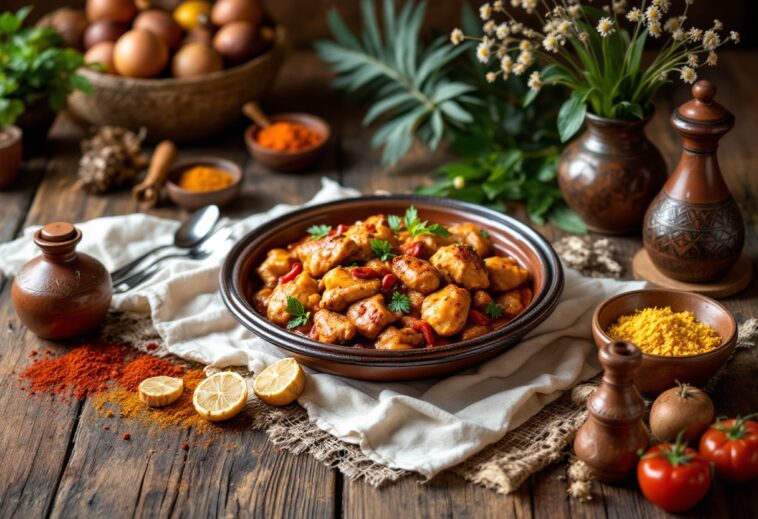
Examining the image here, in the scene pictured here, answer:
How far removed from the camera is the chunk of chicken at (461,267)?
10.5 ft

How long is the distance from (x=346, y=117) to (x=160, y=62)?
121cm

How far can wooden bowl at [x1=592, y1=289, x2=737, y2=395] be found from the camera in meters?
2.91

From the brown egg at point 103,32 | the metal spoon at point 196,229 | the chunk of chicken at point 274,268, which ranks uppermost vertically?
the brown egg at point 103,32

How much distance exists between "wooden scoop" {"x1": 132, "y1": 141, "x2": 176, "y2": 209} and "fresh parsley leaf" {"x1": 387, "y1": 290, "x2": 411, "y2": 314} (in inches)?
73.5

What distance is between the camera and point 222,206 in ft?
14.8

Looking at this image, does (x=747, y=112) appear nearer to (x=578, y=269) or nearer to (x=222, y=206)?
(x=578, y=269)

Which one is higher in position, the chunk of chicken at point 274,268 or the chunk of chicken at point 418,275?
the chunk of chicken at point 418,275

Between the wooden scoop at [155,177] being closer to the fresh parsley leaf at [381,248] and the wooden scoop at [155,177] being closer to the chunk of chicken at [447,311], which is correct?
the fresh parsley leaf at [381,248]

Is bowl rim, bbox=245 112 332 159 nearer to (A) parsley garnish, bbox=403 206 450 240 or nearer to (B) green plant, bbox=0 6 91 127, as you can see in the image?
(B) green plant, bbox=0 6 91 127

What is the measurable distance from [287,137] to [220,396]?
2.18 m

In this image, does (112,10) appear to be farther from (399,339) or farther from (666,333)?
(666,333)

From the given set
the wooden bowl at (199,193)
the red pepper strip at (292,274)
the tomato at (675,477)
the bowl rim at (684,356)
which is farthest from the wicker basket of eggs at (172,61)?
the tomato at (675,477)

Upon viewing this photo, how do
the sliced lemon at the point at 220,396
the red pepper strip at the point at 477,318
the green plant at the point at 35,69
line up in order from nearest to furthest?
the sliced lemon at the point at 220,396, the red pepper strip at the point at 477,318, the green plant at the point at 35,69

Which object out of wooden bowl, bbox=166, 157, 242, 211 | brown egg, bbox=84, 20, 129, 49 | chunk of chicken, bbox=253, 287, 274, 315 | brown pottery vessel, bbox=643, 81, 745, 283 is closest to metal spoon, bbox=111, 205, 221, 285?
wooden bowl, bbox=166, 157, 242, 211
